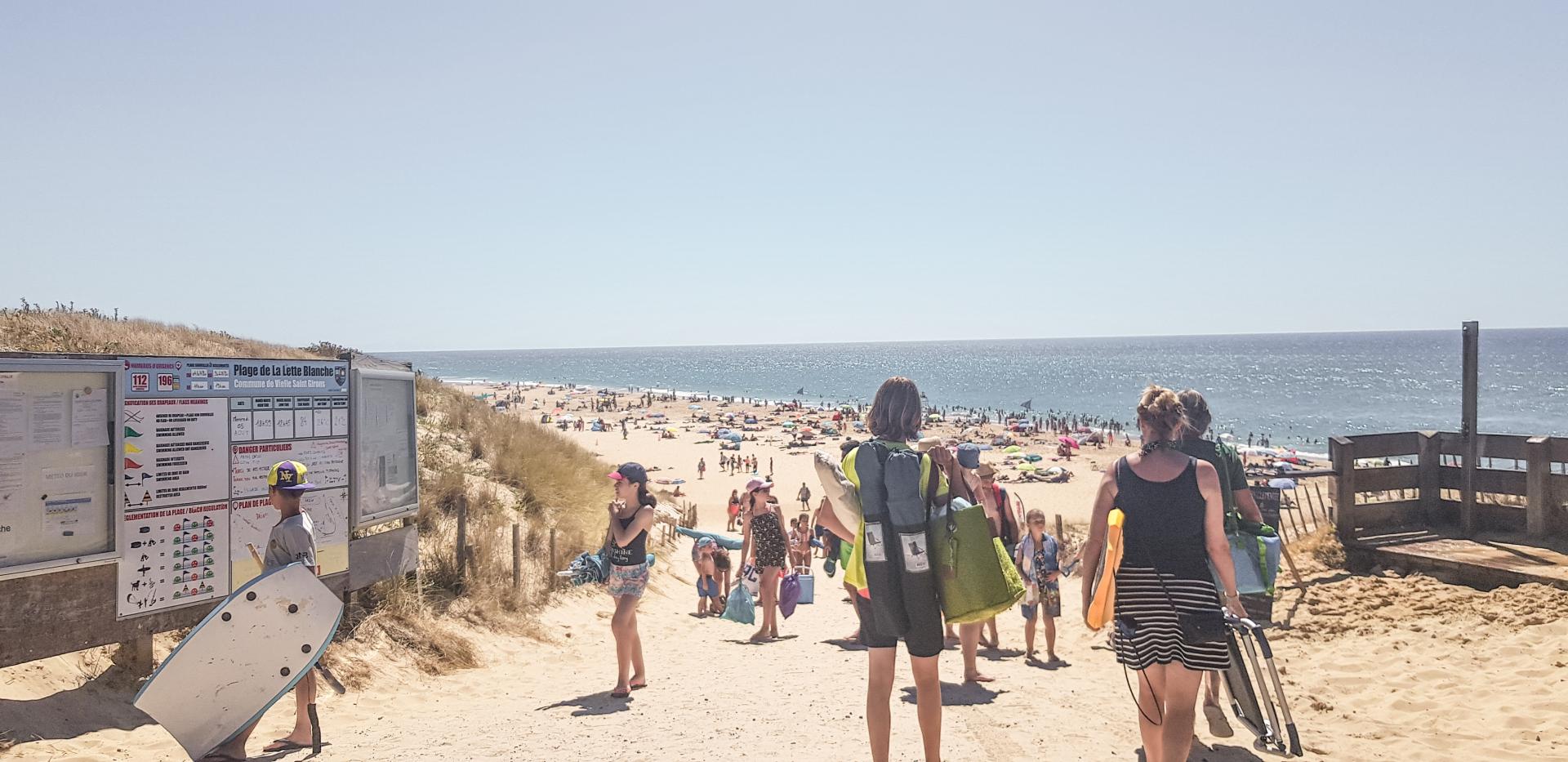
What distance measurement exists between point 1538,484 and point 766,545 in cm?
775

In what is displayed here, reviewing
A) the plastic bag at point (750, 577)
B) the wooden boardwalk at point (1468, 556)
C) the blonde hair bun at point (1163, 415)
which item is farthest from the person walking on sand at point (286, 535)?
the wooden boardwalk at point (1468, 556)

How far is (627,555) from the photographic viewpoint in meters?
5.90

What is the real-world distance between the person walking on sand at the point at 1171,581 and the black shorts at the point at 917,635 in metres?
0.68

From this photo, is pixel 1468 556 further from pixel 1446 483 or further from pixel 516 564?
pixel 516 564

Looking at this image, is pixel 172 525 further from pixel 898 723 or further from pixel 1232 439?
pixel 1232 439

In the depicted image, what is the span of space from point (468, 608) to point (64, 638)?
322 centimetres

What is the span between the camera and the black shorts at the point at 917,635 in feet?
11.8

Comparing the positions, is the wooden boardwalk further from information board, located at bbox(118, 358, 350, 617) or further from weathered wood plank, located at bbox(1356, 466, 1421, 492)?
information board, located at bbox(118, 358, 350, 617)

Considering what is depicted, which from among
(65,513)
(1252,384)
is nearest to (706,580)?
(65,513)

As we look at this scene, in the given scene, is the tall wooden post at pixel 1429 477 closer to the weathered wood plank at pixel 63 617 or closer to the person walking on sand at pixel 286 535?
the person walking on sand at pixel 286 535

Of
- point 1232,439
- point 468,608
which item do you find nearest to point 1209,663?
point 468,608

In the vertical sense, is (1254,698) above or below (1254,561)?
below

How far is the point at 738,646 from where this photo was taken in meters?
8.18

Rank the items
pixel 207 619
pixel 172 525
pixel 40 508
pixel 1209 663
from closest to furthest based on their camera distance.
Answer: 1. pixel 1209 663
2. pixel 207 619
3. pixel 40 508
4. pixel 172 525
